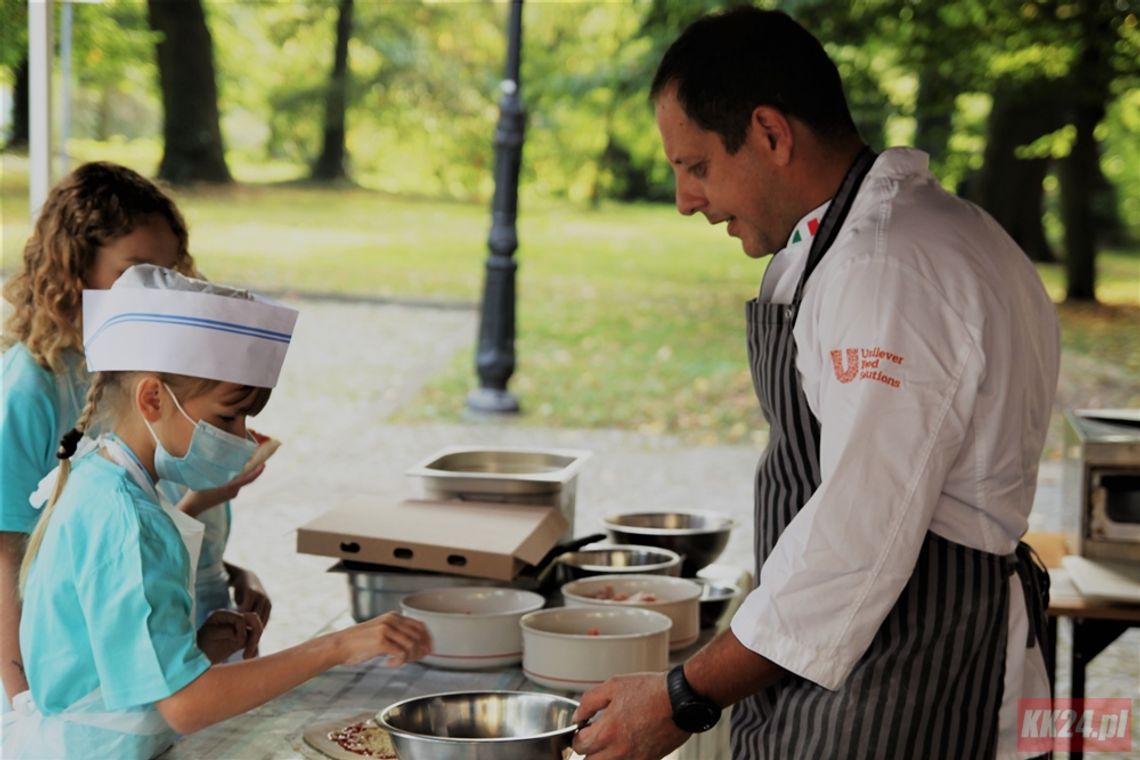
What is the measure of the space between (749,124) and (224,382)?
75cm

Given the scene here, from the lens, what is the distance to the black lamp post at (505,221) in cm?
928

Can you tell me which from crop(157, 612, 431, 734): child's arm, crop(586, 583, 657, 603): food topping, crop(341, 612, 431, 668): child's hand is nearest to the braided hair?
crop(157, 612, 431, 734): child's arm

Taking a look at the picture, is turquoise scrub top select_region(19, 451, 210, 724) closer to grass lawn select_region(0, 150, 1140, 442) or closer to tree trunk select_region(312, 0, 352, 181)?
grass lawn select_region(0, 150, 1140, 442)

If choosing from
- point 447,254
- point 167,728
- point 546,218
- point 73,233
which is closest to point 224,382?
point 167,728

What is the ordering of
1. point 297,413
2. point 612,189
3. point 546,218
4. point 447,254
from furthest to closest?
point 612,189, point 546,218, point 447,254, point 297,413

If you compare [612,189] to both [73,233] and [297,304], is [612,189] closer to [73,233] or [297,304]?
[297,304]

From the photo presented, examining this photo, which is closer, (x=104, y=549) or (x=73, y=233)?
(x=104, y=549)

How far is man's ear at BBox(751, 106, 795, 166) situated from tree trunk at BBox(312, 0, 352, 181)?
1809 centimetres

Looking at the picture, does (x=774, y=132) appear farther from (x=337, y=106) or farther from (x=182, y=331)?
(x=337, y=106)

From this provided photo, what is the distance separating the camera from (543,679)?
2.30 metres

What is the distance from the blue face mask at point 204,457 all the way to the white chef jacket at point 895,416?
0.68m

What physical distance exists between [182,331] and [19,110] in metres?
14.4

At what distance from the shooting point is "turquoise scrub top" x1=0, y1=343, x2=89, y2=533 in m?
2.29

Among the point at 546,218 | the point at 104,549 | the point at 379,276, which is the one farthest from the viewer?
the point at 546,218
